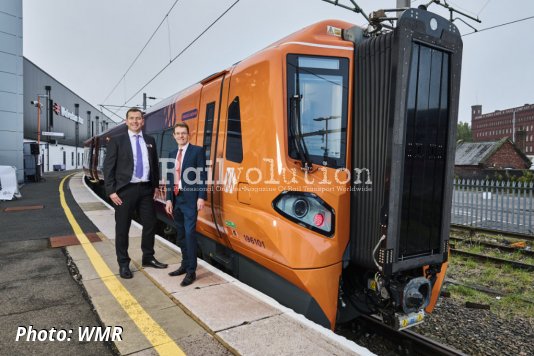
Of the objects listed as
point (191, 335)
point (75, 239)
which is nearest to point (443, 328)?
point (191, 335)

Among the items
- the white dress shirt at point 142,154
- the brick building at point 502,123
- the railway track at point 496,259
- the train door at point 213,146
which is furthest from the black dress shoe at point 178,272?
the brick building at point 502,123

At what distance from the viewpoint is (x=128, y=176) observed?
3.97 meters

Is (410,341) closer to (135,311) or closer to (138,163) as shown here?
(135,311)

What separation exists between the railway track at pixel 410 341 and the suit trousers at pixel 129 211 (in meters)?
2.75

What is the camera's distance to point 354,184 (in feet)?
10.4

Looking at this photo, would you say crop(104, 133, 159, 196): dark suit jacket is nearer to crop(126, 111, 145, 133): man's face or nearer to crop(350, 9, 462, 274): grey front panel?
crop(126, 111, 145, 133): man's face

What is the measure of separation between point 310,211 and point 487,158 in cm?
3591

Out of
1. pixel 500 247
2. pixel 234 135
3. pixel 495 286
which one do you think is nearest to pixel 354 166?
pixel 234 135

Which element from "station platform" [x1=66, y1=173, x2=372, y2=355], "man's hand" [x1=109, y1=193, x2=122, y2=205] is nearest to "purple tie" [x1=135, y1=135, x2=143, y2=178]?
"man's hand" [x1=109, y1=193, x2=122, y2=205]

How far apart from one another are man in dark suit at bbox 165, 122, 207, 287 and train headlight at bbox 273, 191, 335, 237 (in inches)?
44.2

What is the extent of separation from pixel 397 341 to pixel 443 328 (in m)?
0.98

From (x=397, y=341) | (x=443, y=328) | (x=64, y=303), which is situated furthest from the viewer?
(x=443, y=328)

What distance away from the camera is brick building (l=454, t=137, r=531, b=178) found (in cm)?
3219

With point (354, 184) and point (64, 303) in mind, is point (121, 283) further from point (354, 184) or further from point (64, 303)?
point (354, 184)
